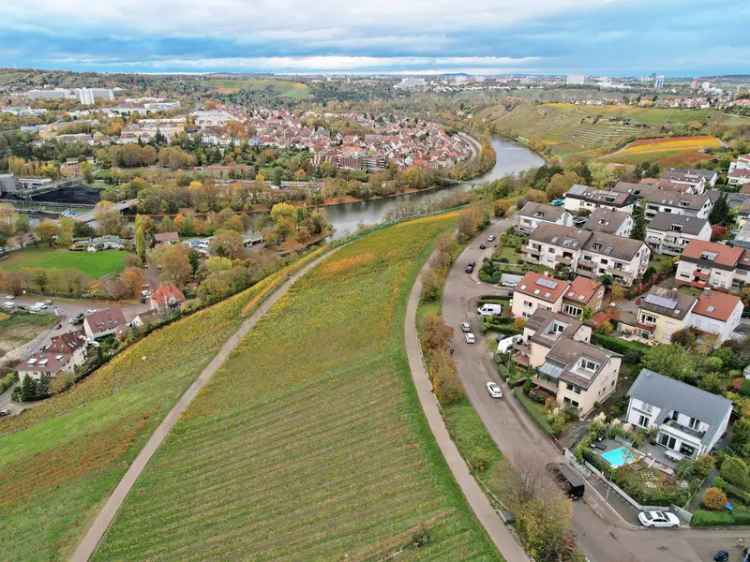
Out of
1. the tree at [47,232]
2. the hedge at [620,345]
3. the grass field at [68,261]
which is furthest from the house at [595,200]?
the tree at [47,232]

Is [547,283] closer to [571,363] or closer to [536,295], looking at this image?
[536,295]

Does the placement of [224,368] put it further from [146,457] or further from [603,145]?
[603,145]

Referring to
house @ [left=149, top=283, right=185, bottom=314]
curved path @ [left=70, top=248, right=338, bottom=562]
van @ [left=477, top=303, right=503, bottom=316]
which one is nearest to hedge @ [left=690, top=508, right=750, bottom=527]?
van @ [left=477, top=303, right=503, bottom=316]

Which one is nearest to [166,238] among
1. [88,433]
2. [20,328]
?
[20,328]

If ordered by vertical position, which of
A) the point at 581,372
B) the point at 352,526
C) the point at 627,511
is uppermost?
the point at 581,372

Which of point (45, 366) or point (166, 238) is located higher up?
point (166, 238)

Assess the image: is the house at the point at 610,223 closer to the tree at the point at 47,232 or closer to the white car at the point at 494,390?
the white car at the point at 494,390

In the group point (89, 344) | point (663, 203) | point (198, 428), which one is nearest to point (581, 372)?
point (198, 428)
